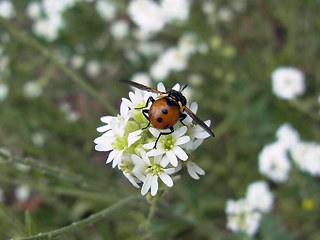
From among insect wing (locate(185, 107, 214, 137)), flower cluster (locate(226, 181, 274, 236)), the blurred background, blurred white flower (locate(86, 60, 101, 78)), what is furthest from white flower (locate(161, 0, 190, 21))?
insect wing (locate(185, 107, 214, 137))

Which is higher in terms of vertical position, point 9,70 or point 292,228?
point 9,70

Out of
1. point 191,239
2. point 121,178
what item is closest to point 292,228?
point 191,239

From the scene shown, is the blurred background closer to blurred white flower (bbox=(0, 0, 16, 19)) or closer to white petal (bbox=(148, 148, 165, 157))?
blurred white flower (bbox=(0, 0, 16, 19))

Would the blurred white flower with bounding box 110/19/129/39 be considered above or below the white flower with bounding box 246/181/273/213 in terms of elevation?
above

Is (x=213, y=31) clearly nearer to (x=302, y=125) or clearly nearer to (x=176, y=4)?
(x=176, y=4)

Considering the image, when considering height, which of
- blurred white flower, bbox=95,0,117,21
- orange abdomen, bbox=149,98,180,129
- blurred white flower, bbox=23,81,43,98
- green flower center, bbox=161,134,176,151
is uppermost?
blurred white flower, bbox=95,0,117,21

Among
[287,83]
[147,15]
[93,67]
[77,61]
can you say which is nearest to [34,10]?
[77,61]

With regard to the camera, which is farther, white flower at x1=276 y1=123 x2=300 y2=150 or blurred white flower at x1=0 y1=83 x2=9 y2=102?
blurred white flower at x1=0 y1=83 x2=9 y2=102
